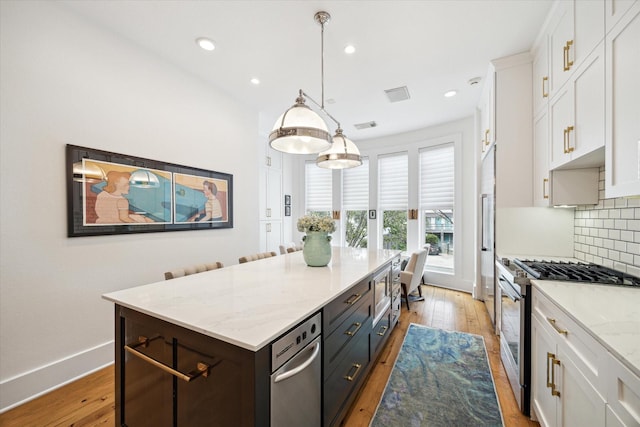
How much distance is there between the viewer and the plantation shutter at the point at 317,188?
19.9 ft

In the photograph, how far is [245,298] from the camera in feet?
4.58

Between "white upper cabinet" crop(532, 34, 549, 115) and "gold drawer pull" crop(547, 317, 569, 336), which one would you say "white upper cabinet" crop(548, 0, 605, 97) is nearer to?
"white upper cabinet" crop(532, 34, 549, 115)

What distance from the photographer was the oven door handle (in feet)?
5.90

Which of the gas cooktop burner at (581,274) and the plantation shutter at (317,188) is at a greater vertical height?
the plantation shutter at (317,188)

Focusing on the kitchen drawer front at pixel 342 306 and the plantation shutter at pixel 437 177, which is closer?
the kitchen drawer front at pixel 342 306

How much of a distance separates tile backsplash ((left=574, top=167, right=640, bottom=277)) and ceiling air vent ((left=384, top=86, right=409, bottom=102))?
2.20 m

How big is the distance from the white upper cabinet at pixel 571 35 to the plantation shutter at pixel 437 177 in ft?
8.36

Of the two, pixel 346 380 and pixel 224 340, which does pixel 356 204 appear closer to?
pixel 346 380

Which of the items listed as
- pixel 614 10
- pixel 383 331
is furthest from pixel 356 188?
pixel 614 10

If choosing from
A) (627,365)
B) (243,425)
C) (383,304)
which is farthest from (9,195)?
(627,365)

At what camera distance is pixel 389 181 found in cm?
536

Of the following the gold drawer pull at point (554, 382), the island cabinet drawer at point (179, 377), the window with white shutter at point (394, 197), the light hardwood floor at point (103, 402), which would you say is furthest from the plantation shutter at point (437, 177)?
the island cabinet drawer at point (179, 377)

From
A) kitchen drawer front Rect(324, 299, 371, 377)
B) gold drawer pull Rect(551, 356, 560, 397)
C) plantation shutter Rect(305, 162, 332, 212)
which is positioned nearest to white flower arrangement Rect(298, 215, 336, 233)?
kitchen drawer front Rect(324, 299, 371, 377)

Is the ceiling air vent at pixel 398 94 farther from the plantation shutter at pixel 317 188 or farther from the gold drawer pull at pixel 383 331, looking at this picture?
the gold drawer pull at pixel 383 331
